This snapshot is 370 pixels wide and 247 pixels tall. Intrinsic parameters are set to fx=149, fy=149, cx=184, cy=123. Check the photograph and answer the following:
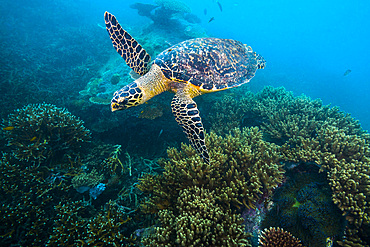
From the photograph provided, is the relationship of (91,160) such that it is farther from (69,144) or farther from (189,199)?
(189,199)

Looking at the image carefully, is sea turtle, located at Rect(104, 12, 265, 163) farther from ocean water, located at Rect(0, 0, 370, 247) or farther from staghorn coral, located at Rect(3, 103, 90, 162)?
staghorn coral, located at Rect(3, 103, 90, 162)

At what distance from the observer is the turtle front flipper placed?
2.75 m

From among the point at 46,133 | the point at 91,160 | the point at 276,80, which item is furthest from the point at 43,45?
the point at 276,80

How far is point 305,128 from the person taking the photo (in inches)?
139

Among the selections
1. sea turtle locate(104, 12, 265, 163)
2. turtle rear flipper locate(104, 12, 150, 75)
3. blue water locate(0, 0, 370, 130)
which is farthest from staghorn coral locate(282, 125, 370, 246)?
blue water locate(0, 0, 370, 130)

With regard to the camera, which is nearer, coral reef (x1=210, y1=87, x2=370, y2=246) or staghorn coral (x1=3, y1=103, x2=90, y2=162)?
coral reef (x1=210, y1=87, x2=370, y2=246)

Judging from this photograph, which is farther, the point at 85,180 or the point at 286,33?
the point at 286,33

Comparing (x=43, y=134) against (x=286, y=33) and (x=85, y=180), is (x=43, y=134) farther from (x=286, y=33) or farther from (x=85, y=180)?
(x=286, y=33)

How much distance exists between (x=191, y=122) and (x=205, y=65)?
167 cm

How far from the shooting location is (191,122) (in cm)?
296

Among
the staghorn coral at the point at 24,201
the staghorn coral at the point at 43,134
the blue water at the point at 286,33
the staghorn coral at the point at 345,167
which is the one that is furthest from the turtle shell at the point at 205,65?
the blue water at the point at 286,33

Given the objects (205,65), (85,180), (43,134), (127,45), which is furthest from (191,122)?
(43,134)

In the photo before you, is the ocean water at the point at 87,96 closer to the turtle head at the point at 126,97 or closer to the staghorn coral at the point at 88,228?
the staghorn coral at the point at 88,228

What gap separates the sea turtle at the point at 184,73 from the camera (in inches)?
123
